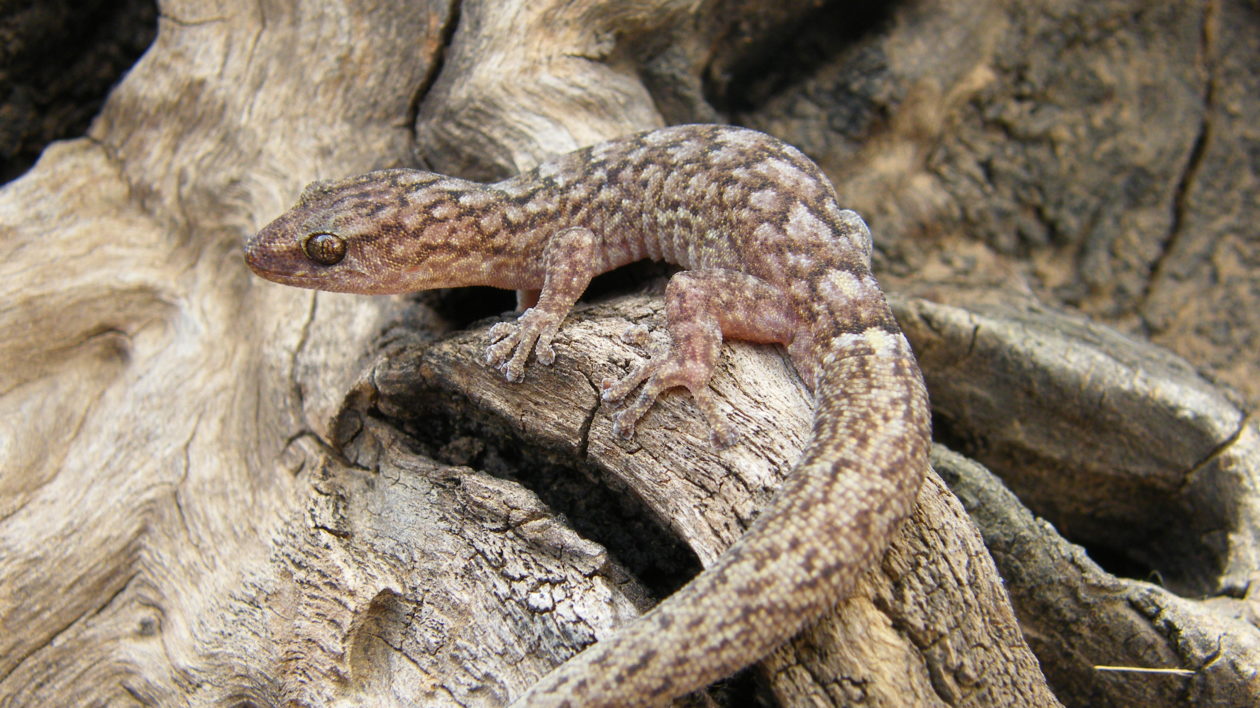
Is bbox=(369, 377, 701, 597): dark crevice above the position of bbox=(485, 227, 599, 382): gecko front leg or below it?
below

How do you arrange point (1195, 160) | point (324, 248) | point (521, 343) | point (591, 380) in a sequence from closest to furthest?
point (591, 380) → point (521, 343) → point (324, 248) → point (1195, 160)

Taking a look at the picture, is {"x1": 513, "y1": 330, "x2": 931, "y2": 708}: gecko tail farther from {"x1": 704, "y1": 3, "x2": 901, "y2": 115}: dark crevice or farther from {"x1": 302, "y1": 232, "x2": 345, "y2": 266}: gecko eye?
{"x1": 704, "y1": 3, "x2": 901, "y2": 115}: dark crevice

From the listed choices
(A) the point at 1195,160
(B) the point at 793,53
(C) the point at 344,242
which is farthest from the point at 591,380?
(A) the point at 1195,160

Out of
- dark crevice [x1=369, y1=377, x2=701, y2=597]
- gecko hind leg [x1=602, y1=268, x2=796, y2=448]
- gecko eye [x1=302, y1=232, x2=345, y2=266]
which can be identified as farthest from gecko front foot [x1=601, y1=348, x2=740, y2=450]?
gecko eye [x1=302, y1=232, x2=345, y2=266]

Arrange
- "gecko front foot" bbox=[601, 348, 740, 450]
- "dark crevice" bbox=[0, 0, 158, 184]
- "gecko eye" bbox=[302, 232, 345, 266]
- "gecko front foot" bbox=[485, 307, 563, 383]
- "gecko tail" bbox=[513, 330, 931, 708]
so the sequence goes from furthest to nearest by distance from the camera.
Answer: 1. "dark crevice" bbox=[0, 0, 158, 184]
2. "gecko eye" bbox=[302, 232, 345, 266]
3. "gecko front foot" bbox=[485, 307, 563, 383]
4. "gecko front foot" bbox=[601, 348, 740, 450]
5. "gecko tail" bbox=[513, 330, 931, 708]

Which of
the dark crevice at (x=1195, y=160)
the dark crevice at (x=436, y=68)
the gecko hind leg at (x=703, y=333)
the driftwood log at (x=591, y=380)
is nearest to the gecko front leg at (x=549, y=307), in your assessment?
the driftwood log at (x=591, y=380)

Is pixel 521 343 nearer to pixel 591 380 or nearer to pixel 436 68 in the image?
pixel 591 380

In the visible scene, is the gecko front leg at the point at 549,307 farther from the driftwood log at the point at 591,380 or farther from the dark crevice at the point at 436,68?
the dark crevice at the point at 436,68
